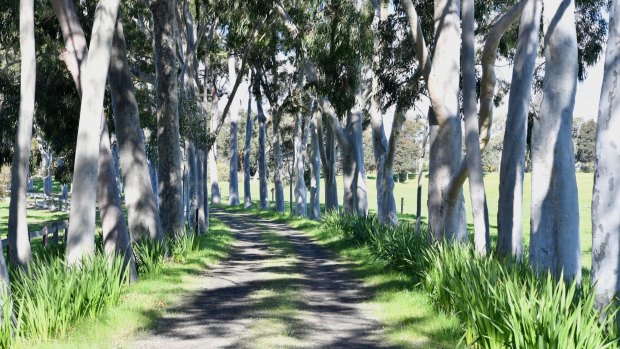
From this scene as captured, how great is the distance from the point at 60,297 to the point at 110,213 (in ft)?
12.8

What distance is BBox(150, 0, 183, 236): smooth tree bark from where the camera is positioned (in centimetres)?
1516

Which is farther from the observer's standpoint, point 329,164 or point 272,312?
point 329,164

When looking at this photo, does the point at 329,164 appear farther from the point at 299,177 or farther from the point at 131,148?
the point at 131,148

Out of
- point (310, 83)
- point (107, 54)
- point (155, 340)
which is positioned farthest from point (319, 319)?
point (310, 83)

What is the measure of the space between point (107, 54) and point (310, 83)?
10542 millimetres

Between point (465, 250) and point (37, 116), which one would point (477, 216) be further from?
point (37, 116)

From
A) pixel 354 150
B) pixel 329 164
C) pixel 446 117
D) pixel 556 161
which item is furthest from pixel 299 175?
pixel 556 161

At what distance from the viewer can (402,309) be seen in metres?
8.56

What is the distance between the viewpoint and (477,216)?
10.6m

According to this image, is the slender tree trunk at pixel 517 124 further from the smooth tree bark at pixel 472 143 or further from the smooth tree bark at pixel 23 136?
the smooth tree bark at pixel 23 136

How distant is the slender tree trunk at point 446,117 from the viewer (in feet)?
37.9

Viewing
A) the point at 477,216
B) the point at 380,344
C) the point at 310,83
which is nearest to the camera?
the point at 380,344

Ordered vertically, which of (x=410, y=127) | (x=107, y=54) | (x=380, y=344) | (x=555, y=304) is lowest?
(x=380, y=344)

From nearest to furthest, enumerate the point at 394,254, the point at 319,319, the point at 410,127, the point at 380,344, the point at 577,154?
the point at 380,344 < the point at 319,319 < the point at 394,254 < the point at 410,127 < the point at 577,154
